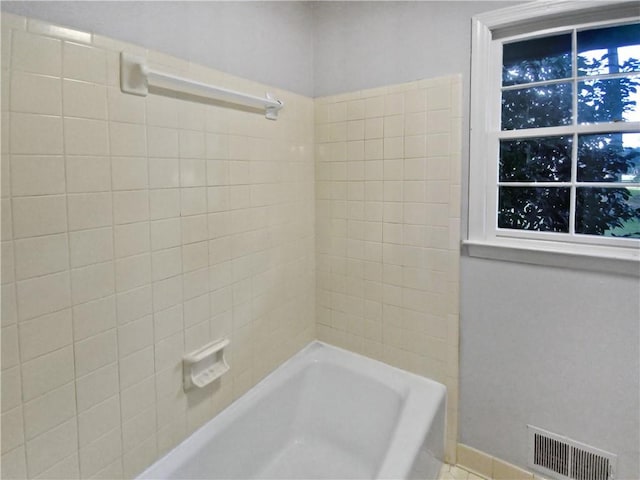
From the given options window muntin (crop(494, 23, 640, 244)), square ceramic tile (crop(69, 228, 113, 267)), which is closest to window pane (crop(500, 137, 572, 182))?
window muntin (crop(494, 23, 640, 244))

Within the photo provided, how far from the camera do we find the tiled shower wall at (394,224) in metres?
1.66

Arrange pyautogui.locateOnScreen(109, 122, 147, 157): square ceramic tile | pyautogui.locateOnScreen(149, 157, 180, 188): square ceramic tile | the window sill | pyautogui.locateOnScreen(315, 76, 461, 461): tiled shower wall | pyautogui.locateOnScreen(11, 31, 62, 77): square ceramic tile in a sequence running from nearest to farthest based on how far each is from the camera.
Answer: pyautogui.locateOnScreen(11, 31, 62, 77): square ceramic tile < pyautogui.locateOnScreen(109, 122, 147, 157): square ceramic tile < pyautogui.locateOnScreen(149, 157, 180, 188): square ceramic tile < the window sill < pyautogui.locateOnScreen(315, 76, 461, 461): tiled shower wall

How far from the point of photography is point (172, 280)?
1.31m

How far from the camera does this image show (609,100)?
1.39m

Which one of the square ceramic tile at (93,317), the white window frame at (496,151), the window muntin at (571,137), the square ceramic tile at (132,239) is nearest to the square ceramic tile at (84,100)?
the square ceramic tile at (132,239)

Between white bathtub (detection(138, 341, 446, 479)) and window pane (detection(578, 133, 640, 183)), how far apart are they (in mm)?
1155

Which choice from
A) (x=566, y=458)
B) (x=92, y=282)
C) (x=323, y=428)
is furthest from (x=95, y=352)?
(x=566, y=458)

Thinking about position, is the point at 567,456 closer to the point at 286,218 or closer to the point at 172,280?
the point at 286,218

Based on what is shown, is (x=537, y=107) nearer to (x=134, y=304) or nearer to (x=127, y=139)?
(x=127, y=139)

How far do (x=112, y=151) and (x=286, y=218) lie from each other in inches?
35.4

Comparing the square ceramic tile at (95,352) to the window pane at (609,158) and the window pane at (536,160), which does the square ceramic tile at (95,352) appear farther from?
the window pane at (609,158)

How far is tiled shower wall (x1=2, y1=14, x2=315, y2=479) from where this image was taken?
937 millimetres

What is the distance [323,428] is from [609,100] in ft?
6.31

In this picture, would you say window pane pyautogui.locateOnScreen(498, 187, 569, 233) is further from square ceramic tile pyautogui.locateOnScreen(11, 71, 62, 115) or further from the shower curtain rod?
square ceramic tile pyautogui.locateOnScreen(11, 71, 62, 115)
